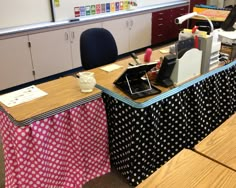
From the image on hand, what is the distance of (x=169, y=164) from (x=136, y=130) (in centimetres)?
64

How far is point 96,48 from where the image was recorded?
2.57 m

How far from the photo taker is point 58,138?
5.43ft

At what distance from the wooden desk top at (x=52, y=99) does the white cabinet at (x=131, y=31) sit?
2586 mm

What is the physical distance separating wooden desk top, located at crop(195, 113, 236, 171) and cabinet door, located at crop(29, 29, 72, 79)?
9.48 ft

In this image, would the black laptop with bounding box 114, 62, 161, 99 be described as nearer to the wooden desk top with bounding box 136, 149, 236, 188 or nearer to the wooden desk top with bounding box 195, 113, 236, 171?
the wooden desk top with bounding box 195, 113, 236, 171

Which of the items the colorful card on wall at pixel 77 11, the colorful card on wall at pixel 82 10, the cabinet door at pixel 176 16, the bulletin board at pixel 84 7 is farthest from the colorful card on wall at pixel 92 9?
the cabinet door at pixel 176 16

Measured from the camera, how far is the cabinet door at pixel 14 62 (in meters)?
3.31

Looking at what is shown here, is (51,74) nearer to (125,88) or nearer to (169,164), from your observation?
(125,88)

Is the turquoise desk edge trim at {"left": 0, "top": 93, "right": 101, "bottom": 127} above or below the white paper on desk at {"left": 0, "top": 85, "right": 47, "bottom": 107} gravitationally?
below

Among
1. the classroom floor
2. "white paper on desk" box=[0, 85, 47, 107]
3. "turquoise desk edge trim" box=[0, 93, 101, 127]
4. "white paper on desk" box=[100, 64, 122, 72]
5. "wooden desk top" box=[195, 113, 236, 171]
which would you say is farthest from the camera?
"white paper on desk" box=[100, 64, 122, 72]

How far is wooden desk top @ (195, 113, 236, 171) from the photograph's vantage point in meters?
1.09

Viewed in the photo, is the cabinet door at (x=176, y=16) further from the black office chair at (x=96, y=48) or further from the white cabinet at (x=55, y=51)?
the black office chair at (x=96, y=48)

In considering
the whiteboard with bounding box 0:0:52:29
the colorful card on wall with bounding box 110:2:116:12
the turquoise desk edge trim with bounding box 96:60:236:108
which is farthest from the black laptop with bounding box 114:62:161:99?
the colorful card on wall with bounding box 110:2:116:12

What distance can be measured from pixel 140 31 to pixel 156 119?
11.0 ft
